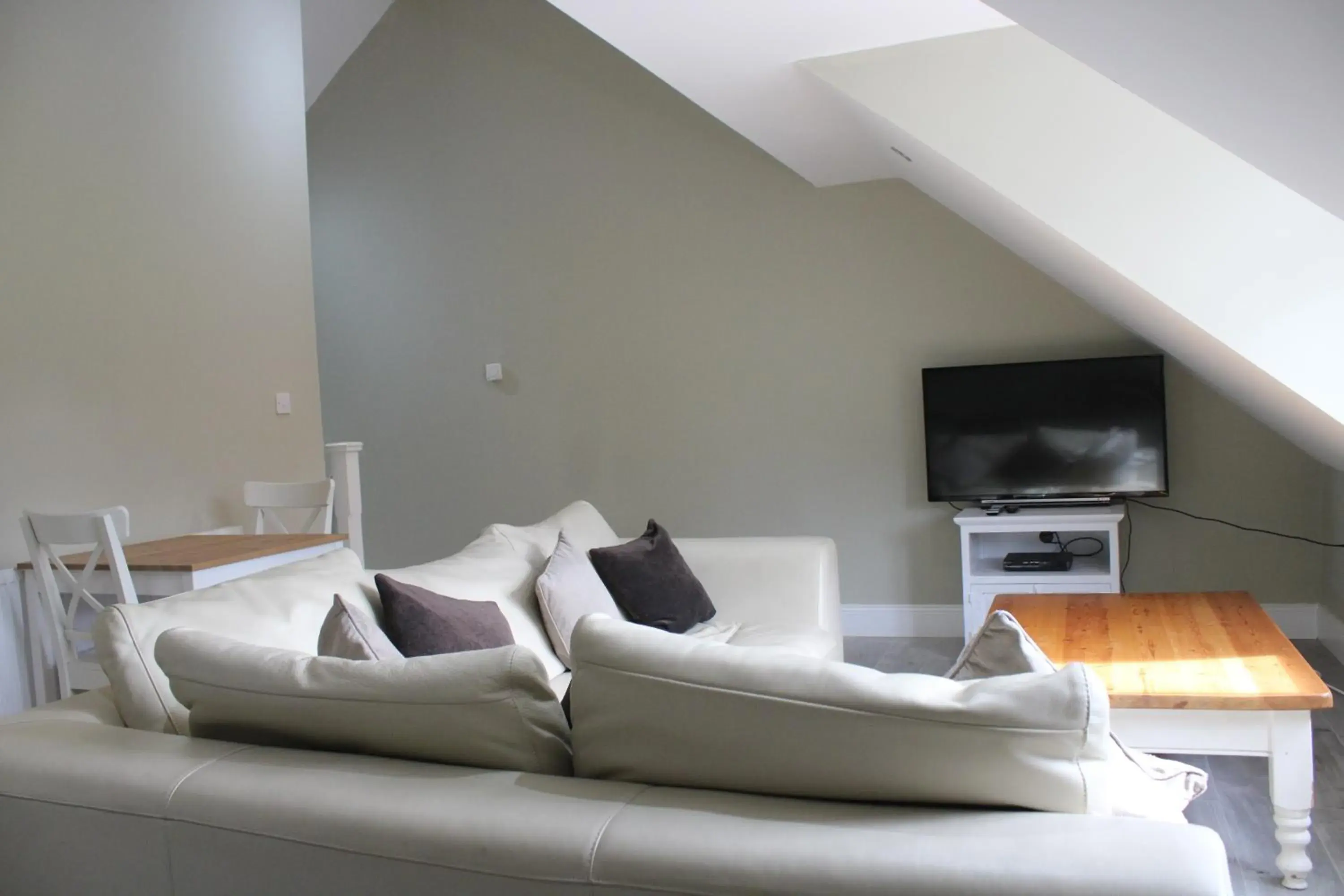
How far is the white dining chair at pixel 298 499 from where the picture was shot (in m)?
4.23

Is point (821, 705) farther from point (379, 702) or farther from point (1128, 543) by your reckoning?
point (1128, 543)

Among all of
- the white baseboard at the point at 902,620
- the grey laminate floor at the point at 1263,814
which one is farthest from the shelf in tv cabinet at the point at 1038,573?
the grey laminate floor at the point at 1263,814

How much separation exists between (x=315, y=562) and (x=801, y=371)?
3305 mm

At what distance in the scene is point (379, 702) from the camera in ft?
4.79

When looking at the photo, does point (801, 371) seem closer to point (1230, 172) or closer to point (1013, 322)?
point (1013, 322)

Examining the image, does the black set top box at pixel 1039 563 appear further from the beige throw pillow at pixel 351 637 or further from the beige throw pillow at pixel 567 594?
the beige throw pillow at pixel 351 637

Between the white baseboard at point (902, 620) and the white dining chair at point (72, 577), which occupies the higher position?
the white dining chair at point (72, 577)

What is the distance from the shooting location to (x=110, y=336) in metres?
4.12

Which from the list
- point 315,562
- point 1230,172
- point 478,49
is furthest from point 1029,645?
point 478,49

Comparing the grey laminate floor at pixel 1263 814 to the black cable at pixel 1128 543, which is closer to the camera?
the grey laminate floor at pixel 1263 814

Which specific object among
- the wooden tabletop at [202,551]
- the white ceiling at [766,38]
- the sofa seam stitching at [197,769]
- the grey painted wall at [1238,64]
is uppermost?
the white ceiling at [766,38]

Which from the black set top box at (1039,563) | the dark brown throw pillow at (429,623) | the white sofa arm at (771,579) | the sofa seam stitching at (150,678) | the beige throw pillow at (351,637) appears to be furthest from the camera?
the black set top box at (1039,563)

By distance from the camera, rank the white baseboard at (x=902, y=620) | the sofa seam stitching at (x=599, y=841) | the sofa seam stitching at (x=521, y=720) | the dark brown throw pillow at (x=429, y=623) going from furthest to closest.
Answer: the white baseboard at (x=902, y=620) < the dark brown throw pillow at (x=429, y=623) < the sofa seam stitching at (x=521, y=720) < the sofa seam stitching at (x=599, y=841)

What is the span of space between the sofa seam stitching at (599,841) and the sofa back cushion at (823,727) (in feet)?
0.29
